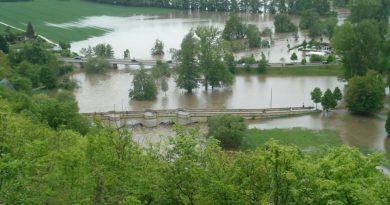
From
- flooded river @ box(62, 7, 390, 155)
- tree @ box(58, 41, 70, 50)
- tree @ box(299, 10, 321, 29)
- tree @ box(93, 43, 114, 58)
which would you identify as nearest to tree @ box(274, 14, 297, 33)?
flooded river @ box(62, 7, 390, 155)

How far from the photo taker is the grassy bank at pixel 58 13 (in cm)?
5469

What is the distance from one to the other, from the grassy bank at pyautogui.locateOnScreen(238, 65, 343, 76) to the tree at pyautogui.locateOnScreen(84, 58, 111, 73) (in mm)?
10012

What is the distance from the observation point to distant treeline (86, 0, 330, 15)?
62406mm

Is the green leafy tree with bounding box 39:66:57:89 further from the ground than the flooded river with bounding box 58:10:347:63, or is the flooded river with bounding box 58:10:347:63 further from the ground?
the flooded river with bounding box 58:10:347:63

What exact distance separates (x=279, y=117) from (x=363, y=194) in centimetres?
2030

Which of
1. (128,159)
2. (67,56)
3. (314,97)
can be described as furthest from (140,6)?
(128,159)

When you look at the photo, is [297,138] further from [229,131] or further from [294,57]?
[294,57]

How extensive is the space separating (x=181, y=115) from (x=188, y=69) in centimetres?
640

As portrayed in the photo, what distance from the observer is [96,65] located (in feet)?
130

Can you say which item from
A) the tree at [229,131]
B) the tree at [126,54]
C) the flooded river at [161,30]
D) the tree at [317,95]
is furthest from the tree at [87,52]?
the tree at [229,131]

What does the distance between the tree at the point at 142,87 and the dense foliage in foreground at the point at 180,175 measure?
2103 centimetres

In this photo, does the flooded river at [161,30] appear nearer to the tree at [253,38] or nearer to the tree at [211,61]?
the tree at [253,38]


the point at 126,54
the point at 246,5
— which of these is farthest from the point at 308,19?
the point at 126,54

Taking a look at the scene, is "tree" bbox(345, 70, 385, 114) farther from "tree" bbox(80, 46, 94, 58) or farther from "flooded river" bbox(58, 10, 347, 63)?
"tree" bbox(80, 46, 94, 58)
